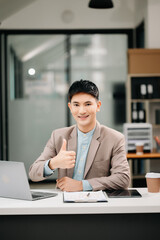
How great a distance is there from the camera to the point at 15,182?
6.39ft

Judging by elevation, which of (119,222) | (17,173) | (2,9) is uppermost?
(2,9)

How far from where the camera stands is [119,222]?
6.04ft

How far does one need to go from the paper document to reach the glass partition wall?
13.7ft

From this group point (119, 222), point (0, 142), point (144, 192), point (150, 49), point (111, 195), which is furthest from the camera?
point (0, 142)

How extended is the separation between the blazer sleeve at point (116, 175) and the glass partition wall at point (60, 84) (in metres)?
3.84

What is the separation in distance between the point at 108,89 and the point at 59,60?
937 millimetres

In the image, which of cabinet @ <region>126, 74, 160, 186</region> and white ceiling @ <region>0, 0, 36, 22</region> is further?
white ceiling @ <region>0, 0, 36, 22</region>

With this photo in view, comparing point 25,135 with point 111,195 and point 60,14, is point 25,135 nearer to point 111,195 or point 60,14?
point 60,14

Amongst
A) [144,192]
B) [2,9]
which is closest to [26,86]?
[2,9]

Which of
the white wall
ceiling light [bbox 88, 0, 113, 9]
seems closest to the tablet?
ceiling light [bbox 88, 0, 113, 9]

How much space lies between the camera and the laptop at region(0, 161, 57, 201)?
1.89 meters

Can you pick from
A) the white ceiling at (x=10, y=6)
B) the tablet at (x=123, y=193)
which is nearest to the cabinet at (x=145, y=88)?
the white ceiling at (x=10, y=6)

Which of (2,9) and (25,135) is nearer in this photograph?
(2,9)

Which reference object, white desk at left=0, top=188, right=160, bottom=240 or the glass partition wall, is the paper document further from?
the glass partition wall
